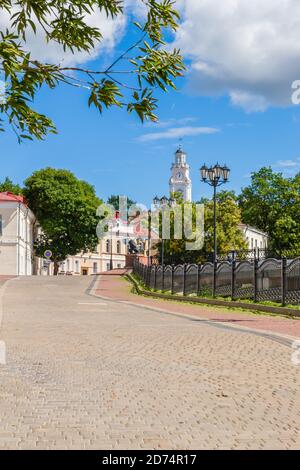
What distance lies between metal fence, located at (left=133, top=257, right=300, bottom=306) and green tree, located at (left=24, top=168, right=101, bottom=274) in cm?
4213

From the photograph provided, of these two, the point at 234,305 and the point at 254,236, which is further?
the point at 254,236

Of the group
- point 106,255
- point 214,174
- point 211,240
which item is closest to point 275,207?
point 211,240

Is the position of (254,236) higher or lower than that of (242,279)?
higher

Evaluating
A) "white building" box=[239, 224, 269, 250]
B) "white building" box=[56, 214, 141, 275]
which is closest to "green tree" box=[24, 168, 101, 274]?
"white building" box=[56, 214, 141, 275]

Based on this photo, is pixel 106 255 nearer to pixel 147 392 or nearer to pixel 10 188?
pixel 10 188

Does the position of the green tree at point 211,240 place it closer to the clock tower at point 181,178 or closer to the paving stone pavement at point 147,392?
the paving stone pavement at point 147,392

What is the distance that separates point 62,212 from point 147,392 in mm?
69169

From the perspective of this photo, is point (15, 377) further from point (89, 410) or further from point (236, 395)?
point (236, 395)

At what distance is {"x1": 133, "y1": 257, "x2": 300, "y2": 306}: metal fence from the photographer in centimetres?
2022

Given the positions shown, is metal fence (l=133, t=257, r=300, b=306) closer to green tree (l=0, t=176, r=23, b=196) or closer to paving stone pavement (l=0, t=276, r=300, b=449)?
paving stone pavement (l=0, t=276, r=300, b=449)

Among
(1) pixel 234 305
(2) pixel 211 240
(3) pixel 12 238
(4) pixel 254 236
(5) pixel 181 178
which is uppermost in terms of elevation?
(5) pixel 181 178

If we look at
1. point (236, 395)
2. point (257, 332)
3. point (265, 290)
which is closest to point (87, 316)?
point (257, 332)

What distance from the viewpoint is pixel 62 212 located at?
247ft

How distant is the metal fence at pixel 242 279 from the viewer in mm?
20219
